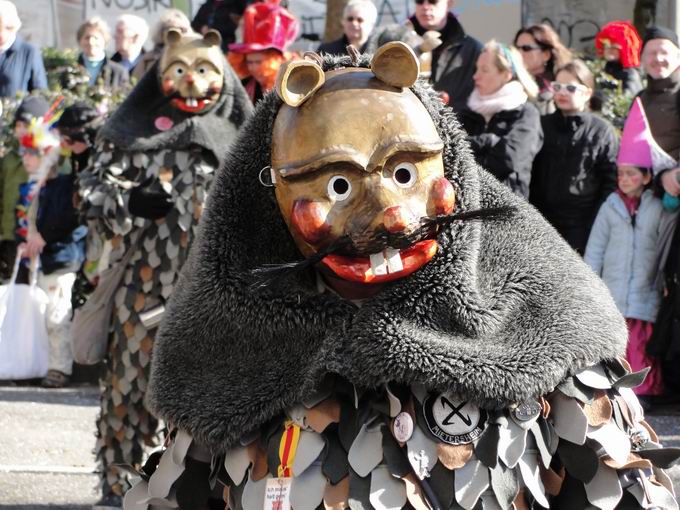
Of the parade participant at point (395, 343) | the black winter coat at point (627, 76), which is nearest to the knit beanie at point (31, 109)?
the black winter coat at point (627, 76)

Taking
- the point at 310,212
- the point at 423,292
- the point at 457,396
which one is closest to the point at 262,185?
the point at 310,212

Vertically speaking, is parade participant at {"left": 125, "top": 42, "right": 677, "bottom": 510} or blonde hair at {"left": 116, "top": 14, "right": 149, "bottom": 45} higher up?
parade participant at {"left": 125, "top": 42, "right": 677, "bottom": 510}

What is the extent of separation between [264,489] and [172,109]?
262 cm

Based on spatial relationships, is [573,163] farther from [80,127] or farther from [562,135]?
[80,127]

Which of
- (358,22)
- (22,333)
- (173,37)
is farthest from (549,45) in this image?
(22,333)

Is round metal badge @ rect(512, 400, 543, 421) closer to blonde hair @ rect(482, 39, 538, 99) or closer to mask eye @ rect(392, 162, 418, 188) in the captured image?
mask eye @ rect(392, 162, 418, 188)

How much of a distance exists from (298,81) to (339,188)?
23 centimetres

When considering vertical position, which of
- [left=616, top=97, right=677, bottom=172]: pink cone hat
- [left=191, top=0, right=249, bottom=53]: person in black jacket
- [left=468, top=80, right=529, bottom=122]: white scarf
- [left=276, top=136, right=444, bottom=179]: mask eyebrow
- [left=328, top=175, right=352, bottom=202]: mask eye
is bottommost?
[left=191, top=0, right=249, bottom=53]: person in black jacket

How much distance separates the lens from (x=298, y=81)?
8.50 feet

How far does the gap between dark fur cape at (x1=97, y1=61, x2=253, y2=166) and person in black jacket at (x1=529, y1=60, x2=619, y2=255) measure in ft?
5.84

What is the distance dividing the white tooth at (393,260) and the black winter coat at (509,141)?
330 centimetres

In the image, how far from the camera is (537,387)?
2449mm

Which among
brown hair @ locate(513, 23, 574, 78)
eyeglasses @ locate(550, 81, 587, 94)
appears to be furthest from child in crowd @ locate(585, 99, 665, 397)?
brown hair @ locate(513, 23, 574, 78)

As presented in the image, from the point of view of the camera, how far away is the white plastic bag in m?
7.49
